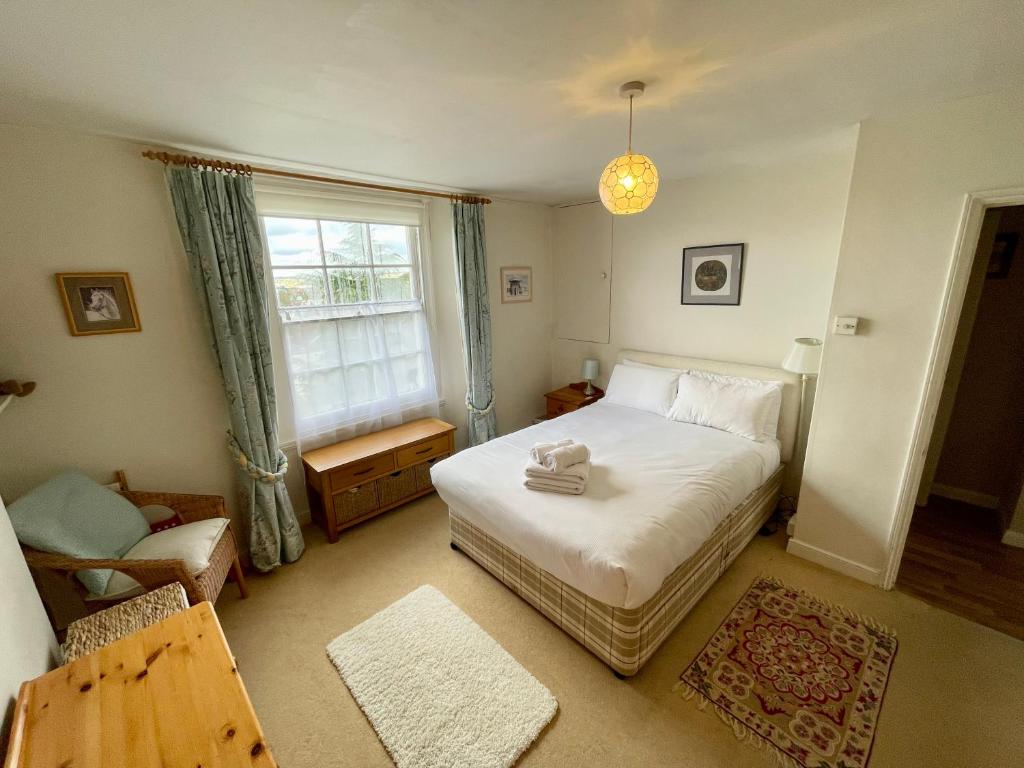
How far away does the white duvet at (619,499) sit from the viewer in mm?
1708

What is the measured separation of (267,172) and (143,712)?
8.50 ft

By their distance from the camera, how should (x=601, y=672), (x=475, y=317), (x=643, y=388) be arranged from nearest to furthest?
1. (x=601, y=672)
2. (x=643, y=388)
3. (x=475, y=317)

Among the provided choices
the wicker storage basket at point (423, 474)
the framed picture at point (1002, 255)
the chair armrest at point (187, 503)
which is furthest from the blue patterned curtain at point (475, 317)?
the framed picture at point (1002, 255)

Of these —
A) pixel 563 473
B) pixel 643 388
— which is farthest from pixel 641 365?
pixel 563 473

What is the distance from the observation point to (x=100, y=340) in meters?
2.05

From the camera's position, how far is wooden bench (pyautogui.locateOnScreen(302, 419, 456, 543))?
279 centimetres

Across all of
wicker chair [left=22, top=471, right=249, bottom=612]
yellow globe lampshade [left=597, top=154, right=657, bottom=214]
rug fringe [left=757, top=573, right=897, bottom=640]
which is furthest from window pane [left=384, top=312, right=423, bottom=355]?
rug fringe [left=757, top=573, right=897, bottom=640]

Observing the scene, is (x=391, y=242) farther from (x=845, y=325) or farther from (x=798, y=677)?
(x=798, y=677)

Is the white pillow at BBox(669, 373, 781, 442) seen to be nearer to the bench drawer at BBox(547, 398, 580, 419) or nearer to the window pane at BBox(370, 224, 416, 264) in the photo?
the bench drawer at BBox(547, 398, 580, 419)

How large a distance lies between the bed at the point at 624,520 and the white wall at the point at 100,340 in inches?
60.3

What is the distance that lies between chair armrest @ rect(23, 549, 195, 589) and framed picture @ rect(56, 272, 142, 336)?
3.42 feet

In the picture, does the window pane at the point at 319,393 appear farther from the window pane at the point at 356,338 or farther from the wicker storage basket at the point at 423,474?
the wicker storage basket at the point at 423,474

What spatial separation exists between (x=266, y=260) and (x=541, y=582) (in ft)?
8.52

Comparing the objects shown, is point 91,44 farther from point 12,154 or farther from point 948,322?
point 948,322
